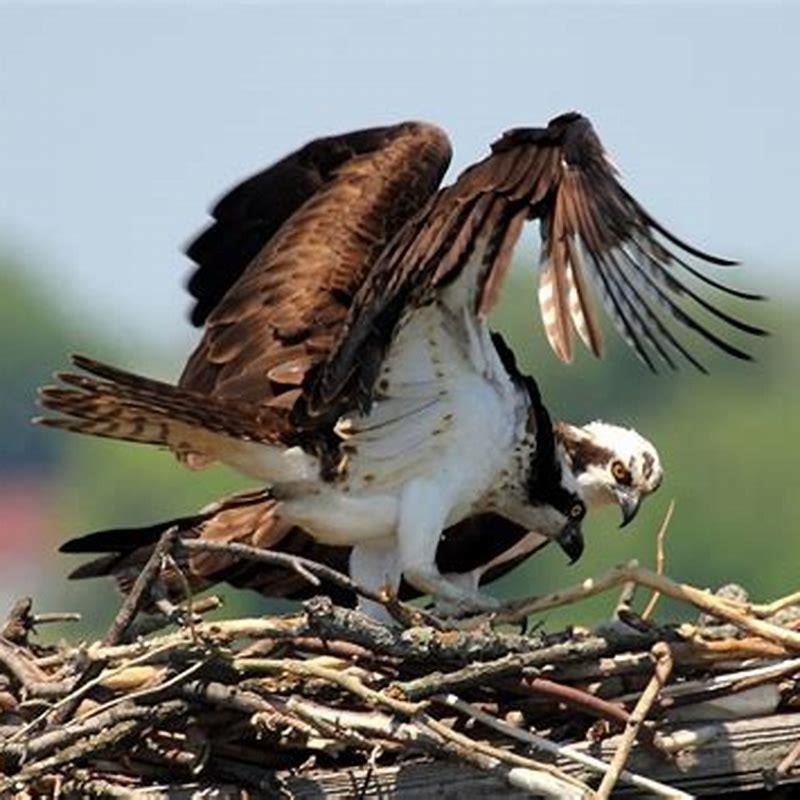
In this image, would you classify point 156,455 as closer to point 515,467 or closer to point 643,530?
point 643,530

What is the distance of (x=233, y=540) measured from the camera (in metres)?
10.1

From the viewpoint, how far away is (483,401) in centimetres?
988

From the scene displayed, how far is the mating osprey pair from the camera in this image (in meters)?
9.27

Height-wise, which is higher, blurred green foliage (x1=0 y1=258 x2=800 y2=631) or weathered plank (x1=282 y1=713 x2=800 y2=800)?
weathered plank (x1=282 y1=713 x2=800 y2=800)

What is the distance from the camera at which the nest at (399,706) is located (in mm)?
8242

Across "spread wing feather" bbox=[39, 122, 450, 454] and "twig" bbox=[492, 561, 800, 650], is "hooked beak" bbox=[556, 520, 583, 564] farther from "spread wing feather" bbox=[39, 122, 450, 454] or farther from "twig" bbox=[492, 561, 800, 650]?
"twig" bbox=[492, 561, 800, 650]

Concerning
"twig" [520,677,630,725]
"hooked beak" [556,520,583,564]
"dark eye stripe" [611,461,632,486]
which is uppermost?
"dark eye stripe" [611,461,632,486]

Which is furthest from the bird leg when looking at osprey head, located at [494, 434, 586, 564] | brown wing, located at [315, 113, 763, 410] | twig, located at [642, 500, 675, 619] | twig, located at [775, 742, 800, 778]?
twig, located at [775, 742, 800, 778]

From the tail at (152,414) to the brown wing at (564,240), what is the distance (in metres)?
0.56

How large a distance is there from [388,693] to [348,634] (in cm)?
19

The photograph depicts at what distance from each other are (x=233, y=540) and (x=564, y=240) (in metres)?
1.36

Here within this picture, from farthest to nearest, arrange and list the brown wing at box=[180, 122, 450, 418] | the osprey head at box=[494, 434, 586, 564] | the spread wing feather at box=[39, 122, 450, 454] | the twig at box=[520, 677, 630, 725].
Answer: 1. the brown wing at box=[180, 122, 450, 418]
2. the osprey head at box=[494, 434, 586, 564]
3. the spread wing feather at box=[39, 122, 450, 454]
4. the twig at box=[520, 677, 630, 725]

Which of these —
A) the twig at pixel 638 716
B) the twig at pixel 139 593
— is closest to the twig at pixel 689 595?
the twig at pixel 638 716

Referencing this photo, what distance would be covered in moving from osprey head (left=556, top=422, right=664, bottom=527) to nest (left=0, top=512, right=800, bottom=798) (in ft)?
5.36
